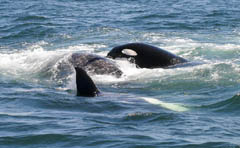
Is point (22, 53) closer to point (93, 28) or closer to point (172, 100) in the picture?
point (93, 28)

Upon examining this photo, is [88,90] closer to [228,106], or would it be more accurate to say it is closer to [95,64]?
[95,64]

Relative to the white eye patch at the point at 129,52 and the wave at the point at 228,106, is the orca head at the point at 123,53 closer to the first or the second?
the white eye patch at the point at 129,52

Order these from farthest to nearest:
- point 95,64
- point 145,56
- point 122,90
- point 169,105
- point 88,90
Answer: point 145,56
point 95,64
point 122,90
point 88,90
point 169,105

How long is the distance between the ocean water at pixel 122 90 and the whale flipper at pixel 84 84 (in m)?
0.23

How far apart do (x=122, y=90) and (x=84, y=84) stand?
66.2 inches

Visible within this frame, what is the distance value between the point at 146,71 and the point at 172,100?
9.81ft

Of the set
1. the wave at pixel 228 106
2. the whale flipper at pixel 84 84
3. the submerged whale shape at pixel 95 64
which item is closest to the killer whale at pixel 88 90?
the whale flipper at pixel 84 84

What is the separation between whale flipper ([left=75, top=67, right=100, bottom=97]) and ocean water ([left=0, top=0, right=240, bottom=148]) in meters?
0.23

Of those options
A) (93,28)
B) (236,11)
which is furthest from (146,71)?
(236,11)

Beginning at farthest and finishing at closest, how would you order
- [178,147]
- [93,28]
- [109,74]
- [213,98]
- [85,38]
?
[93,28]
[85,38]
[109,74]
[213,98]
[178,147]

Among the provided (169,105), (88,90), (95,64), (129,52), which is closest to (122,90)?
(88,90)

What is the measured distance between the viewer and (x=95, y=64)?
46.0 feet

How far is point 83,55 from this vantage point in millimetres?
14625

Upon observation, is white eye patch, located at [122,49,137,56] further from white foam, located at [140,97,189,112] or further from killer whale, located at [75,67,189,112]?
white foam, located at [140,97,189,112]
